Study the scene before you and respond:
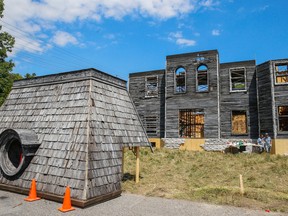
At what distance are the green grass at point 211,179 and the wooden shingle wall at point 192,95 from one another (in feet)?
14.4

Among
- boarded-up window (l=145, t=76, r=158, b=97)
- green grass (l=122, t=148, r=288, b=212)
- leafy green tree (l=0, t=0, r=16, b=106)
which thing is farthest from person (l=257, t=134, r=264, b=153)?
leafy green tree (l=0, t=0, r=16, b=106)

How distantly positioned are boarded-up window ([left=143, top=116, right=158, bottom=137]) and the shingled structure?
1432 centimetres

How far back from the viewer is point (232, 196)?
30.5 feet

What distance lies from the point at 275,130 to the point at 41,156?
18338 millimetres

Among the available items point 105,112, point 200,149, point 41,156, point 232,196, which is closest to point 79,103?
point 105,112

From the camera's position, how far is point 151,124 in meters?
26.6

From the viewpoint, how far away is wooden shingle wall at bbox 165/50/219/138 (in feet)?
75.2

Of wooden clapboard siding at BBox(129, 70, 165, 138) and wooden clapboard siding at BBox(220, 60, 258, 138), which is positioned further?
wooden clapboard siding at BBox(129, 70, 165, 138)

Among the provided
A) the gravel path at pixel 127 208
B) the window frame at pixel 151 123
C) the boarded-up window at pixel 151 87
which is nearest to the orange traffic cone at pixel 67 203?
the gravel path at pixel 127 208

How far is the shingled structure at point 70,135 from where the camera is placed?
8125 mm

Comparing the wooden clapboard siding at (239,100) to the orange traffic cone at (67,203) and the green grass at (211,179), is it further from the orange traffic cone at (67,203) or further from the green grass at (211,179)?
the orange traffic cone at (67,203)

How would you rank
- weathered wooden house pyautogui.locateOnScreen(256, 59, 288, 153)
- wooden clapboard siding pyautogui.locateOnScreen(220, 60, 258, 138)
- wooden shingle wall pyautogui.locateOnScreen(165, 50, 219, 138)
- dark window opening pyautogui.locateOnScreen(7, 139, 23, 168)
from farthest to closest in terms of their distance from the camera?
1. wooden shingle wall pyautogui.locateOnScreen(165, 50, 219, 138)
2. wooden clapboard siding pyautogui.locateOnScreen(220, 60, 258, 138)
3. weathered wooden house pyautogui.locateOnScreen(256, 59, 288, 153)
4. dark window opening pyautogui.locateOnScreen(7, 139, 23, 168)

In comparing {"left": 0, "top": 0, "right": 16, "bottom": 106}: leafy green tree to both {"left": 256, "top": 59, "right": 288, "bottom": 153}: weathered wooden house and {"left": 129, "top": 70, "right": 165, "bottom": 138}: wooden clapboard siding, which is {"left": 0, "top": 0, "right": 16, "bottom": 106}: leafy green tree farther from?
{"left": 256, "top": 59, "right": 288, "bottom": 153}: weathered wooden house

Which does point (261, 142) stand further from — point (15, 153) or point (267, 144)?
point (15, 153)
